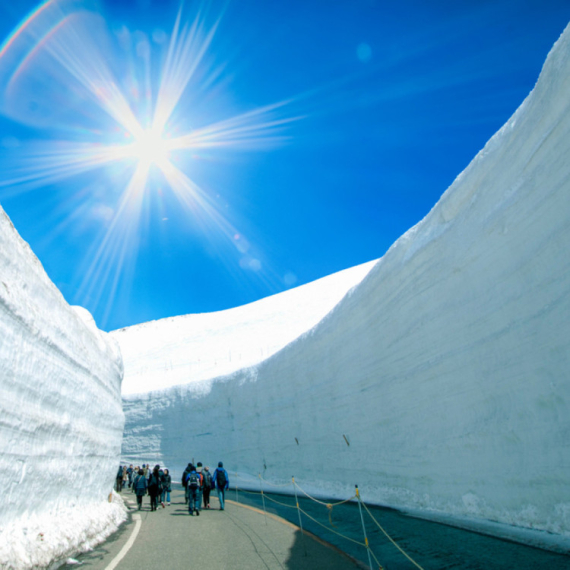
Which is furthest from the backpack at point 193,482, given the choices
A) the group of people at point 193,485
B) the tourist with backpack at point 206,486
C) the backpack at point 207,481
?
the backpack at point 207,481

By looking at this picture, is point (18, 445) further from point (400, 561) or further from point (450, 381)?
point (450, 381)

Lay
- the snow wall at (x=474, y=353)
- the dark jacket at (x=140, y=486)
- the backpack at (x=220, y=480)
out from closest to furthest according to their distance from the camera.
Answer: the snow wall at (x=474, y=353), the backpack at (x=220, y=480), the dark jacket at (x=140, y=486)

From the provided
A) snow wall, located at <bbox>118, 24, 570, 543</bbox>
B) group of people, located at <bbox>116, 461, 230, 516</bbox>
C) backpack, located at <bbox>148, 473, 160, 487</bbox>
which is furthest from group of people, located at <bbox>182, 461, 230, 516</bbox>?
snow wall, located at <bbox>118, 24, 570, 543</bbox>

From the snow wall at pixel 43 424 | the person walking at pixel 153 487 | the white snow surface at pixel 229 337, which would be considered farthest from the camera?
the white snow surface at pixel 229 337

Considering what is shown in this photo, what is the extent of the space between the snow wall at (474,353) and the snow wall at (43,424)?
19.8 ft

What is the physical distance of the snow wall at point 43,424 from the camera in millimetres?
5367

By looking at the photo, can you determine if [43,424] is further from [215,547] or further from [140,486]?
[140,486]

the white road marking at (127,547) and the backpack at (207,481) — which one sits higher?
the backpack at (207,481)

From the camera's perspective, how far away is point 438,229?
8.30 m

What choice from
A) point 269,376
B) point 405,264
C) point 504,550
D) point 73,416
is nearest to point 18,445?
A: point 73,416

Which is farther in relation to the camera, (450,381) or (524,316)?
(450,381)

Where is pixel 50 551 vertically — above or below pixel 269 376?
below

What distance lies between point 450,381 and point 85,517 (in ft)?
22.5

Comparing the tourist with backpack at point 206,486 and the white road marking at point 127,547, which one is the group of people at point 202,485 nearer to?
the tourist with backpack at point 206,486
